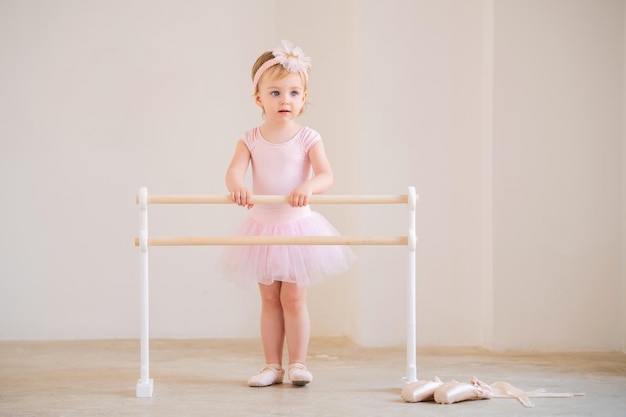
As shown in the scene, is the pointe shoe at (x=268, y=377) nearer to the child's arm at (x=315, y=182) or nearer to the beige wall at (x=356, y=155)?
the child's arm at (x=315, y=182)

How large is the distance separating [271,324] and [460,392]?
0.69 meters

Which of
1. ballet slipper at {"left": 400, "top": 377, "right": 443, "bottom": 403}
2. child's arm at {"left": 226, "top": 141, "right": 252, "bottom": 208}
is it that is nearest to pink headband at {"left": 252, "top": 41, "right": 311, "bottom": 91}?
child's arm at {"left": 226, "top": 141, "right": 252, "bottom": 208}

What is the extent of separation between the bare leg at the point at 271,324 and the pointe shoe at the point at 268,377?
3 cm

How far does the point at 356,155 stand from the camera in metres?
3.83

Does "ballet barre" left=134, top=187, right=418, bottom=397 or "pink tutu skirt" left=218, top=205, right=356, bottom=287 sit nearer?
"ballet barre" left=134, top=187, right=418, bottom=397

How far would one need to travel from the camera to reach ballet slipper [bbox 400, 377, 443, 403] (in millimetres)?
2688

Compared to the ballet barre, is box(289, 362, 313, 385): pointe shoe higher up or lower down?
lower down

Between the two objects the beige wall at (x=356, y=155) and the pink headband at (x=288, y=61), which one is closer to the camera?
the pink headband at (x=288, y=61)

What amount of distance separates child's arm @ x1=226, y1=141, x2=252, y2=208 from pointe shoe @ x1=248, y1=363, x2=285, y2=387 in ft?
1.78

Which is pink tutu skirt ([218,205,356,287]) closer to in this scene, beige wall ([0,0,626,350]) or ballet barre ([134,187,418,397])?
ballet barre ([134,187,418,397])

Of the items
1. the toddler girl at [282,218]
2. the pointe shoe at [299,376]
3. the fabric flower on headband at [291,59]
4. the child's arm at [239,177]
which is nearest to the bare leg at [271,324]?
the toddler girl at [282,218]

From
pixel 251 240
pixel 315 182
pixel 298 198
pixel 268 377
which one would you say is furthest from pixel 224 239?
pixel 268 377

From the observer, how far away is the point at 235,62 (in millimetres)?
4109

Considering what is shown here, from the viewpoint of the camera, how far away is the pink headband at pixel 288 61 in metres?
2.94
